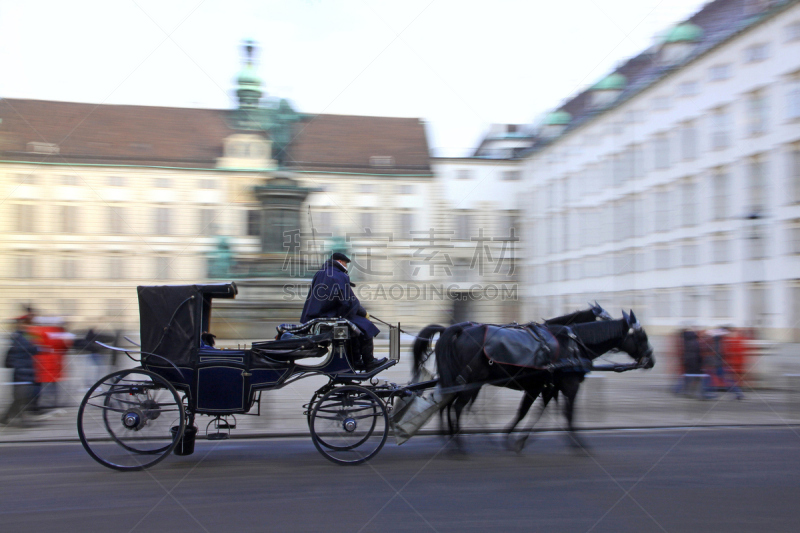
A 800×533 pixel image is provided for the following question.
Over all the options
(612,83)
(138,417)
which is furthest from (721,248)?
(138,417)

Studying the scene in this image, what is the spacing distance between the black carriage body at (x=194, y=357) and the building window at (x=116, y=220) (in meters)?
31.1

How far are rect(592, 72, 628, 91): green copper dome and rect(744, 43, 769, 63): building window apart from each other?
6780 mm

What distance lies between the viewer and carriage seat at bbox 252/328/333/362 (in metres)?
6.33

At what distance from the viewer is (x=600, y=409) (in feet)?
30.6

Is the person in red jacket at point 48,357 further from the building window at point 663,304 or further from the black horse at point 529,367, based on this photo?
the building window at point 663,304

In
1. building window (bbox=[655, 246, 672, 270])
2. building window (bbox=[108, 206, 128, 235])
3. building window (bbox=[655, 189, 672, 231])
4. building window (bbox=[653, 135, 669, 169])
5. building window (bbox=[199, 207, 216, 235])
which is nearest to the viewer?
building window (bbox=[653, 135, 669, 169])

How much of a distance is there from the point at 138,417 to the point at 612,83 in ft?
107

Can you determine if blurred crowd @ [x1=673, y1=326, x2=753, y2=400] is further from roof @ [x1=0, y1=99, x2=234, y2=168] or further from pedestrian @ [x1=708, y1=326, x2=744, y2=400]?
roof @ [x1=0, y1=99, x2=234, y2=168]

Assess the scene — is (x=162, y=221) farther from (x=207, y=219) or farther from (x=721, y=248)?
(x=721, y=248)

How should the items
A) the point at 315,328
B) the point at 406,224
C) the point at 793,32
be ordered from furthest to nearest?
the point at 406,224 < the point at 793,32 < the point at 315,328

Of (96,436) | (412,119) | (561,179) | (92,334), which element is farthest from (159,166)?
(96,436)

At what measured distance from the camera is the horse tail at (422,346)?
7172mm

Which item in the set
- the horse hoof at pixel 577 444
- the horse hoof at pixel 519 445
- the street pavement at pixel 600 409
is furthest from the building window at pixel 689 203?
the horse hoof at pixel 519 445

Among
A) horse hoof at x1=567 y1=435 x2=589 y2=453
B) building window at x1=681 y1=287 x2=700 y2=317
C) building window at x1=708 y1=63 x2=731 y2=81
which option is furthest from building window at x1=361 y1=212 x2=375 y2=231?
horse hoof at x1=567 y1=435 x2=589 y2=453
